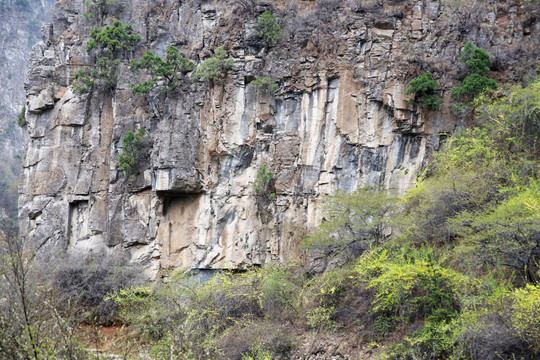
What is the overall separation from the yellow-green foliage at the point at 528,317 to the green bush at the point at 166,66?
782 inches

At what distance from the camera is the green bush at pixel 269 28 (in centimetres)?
2486

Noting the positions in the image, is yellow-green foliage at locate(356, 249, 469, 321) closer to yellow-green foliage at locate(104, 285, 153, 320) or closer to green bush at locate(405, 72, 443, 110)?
green bush at locate(405, 72, 443, 110)

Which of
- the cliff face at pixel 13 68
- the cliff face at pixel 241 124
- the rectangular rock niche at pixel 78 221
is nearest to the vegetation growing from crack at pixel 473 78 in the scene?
the cliff face at pixel 241 124

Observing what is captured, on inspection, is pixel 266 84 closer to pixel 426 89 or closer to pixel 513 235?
pixel 426 89

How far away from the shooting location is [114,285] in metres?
22.4

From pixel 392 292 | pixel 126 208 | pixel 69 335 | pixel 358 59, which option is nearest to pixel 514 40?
pixel 358 59

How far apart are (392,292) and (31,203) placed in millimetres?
20735

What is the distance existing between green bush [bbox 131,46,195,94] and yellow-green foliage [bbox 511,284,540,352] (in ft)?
65.2

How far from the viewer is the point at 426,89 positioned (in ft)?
70.4

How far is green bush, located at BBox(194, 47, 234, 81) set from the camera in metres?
24.6

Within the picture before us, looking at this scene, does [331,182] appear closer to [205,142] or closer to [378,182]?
[378,182]

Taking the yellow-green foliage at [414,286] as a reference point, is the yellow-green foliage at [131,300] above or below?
below

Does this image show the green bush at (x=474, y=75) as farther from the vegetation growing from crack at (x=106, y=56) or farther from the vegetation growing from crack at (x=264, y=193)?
the vegetation growing from crack at (x=106, y=56)

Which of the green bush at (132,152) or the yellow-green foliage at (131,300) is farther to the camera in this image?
the green bush at (132,152)
